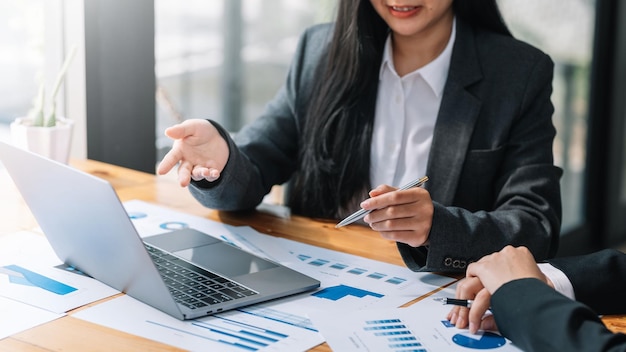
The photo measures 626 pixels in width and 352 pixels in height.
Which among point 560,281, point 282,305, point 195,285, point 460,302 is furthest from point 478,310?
point 195,285

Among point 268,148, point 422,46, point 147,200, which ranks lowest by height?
point 147,200

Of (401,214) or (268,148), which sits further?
(268,148)

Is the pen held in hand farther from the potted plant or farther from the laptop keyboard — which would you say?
the potted plant

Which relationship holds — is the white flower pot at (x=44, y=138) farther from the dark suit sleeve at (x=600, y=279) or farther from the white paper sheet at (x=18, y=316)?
the dark suit sleeve at (x=600, y=279)

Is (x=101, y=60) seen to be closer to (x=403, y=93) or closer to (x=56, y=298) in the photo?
(x=403, y=93)

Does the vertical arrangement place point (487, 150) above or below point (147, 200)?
above

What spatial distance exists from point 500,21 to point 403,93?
0.27 meters

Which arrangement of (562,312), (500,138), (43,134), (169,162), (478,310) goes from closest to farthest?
(562,312), (478,310), (169,162), (500,138), (43,134)

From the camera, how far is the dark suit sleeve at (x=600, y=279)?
1.17m

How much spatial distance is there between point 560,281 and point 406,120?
Result: 0.70 meters

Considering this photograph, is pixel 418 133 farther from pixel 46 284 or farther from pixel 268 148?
pixel 46 284

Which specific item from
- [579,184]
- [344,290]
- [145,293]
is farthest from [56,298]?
[579,184]

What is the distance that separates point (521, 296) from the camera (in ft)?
3.41

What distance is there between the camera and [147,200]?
174 centimetres
